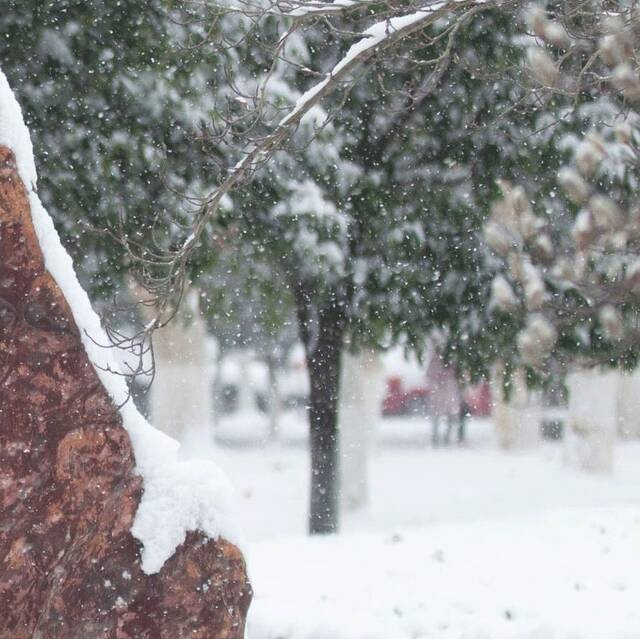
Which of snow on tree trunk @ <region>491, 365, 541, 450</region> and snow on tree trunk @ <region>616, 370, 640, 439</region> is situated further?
snow on tree trunk @ <region>616, 370, 640, 439</region>

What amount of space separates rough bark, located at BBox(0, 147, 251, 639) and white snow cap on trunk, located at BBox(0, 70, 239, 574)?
45 mm

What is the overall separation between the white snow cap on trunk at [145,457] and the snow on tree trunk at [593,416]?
380 inches

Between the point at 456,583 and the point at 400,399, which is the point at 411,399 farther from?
the point at 456,583

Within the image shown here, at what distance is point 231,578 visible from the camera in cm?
488

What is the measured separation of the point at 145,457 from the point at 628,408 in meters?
18.3

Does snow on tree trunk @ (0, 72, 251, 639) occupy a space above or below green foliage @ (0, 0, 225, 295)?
below

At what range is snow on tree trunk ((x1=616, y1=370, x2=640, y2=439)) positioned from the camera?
69.6ft

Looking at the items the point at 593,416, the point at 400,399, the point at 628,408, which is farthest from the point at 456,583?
the point at 400,399

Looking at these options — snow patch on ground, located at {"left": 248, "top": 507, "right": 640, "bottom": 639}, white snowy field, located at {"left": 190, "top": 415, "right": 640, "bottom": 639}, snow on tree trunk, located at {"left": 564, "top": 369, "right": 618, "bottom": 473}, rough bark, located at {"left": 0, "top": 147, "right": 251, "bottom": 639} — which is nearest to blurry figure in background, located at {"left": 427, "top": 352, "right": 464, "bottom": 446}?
snow on tree trunk, located at {"left": 564, "top": 369, "right": 618, "bottom": 473}

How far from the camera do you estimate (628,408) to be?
71.9ft

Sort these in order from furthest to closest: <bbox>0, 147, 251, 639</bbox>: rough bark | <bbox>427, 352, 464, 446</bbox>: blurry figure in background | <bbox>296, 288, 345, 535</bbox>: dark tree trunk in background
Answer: <bbox>427, 352, 464, 446</bbox>: blurry figure in background → <bbox>296, 288, 345, 535</bbox>: dark tree trunk in background → <bbox>0, 147, 251, 639</bbox>: rough bark

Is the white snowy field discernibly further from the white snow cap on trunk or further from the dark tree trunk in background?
the white snow cap on trunk

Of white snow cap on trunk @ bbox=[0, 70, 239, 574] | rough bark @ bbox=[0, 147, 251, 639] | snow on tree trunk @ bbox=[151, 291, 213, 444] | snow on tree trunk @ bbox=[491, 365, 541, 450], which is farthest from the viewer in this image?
snow on tree trunk @ bbox=[491, 365, 541, 450]

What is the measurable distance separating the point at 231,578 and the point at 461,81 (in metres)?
5.28
